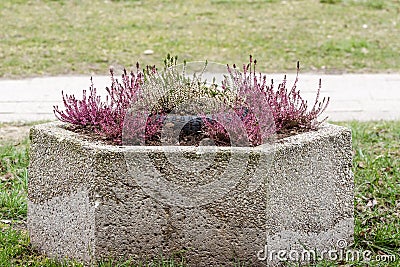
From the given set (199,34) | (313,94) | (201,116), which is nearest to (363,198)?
(201,116)

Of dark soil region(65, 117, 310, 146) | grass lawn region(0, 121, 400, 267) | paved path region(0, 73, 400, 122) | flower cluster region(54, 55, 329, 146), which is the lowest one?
grass lawn region(0, 121, 400, 267)

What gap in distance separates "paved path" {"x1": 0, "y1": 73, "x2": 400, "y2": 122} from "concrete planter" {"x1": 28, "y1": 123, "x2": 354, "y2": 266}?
352 cm

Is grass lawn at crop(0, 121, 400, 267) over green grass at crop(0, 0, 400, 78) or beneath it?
Result: beneath

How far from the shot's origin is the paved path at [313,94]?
7.57m

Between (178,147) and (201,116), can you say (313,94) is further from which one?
(178,147)

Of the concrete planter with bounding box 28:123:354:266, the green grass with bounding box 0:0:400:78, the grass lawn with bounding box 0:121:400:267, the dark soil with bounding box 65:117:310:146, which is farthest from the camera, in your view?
the green grass with bounding box 0:0:400:78

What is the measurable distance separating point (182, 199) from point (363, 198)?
1.85 m

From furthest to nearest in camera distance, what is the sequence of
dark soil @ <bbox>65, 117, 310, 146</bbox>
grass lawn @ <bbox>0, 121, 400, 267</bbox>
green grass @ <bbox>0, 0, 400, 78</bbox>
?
green grass @ <bbox>0, 0, 400, 78</bbox>, grass lawn @ <bbox>0, 121, 400, 267</bbox>, dark soil @ <bbox>65, 117, 310, 146</bbox>

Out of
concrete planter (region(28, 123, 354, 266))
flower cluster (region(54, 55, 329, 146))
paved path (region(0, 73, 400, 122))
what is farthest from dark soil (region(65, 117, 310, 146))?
Result: paved path (region(0, 73, 400, 122))

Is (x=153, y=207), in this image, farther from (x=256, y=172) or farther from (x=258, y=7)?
(x=258, y=7)

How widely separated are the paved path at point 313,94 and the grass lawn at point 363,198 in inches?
41.8

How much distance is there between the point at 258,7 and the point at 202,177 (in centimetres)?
913

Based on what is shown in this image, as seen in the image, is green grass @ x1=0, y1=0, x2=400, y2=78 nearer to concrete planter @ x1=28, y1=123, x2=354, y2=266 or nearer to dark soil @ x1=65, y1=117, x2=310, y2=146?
dark soil @ x1=65, y1=117, x2=310, y2=146

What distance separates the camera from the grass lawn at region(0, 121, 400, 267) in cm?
418
